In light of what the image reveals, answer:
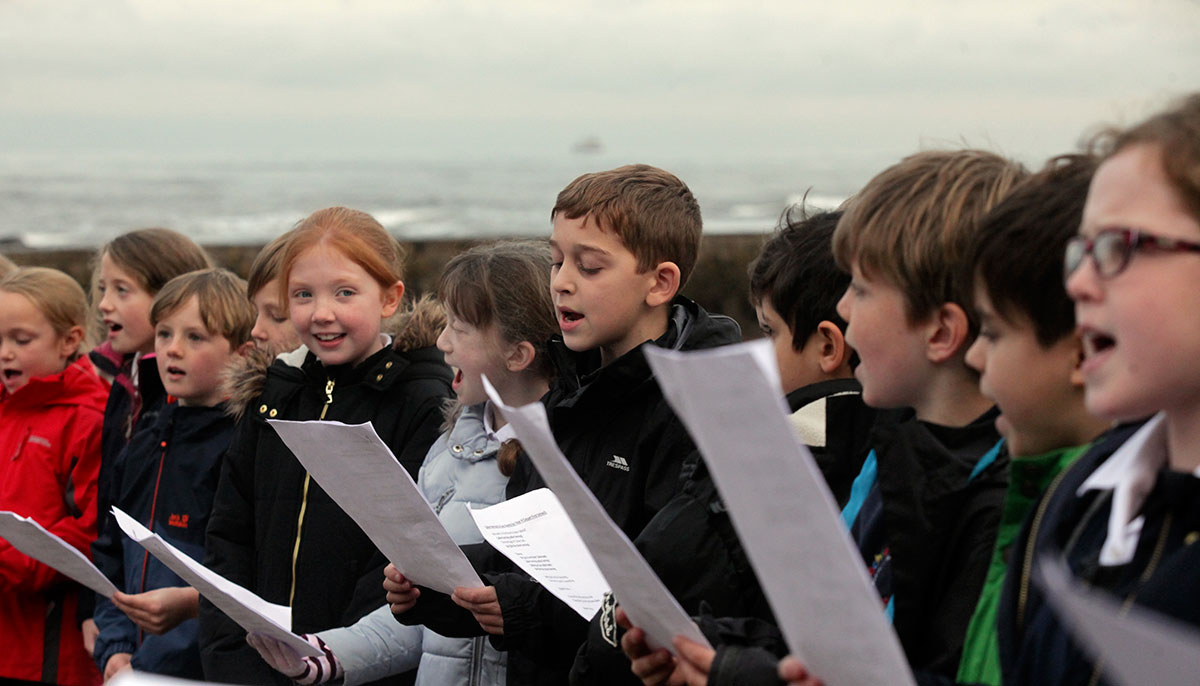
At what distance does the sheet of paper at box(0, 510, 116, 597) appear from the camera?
10.1 ft

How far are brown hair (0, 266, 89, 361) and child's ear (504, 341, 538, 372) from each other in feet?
7.30

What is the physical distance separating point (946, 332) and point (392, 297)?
2165 mm

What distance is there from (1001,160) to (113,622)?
10.3 ft

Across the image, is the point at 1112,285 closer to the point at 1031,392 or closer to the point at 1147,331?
the point at 1147,331

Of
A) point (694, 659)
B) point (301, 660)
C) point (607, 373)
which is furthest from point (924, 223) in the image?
point (301, 660)

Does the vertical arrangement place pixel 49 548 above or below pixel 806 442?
below

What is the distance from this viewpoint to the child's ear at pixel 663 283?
9.47ft

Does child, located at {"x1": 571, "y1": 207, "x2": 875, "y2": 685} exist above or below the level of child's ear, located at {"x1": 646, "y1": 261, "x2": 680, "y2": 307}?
below

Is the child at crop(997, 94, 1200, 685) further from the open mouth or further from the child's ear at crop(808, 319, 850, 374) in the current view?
the child's ear at crop(808, 319, 850, 374)

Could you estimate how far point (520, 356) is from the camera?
3.21 metres

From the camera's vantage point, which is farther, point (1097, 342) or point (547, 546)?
point (547, 546)

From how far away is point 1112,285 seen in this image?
1.34 meters

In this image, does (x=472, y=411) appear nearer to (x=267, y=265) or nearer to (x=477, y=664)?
(x=477, y=664)

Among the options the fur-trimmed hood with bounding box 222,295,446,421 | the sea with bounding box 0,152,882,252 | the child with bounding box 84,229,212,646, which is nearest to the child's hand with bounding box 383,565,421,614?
the fur-trimmed hood with bounding box 222,295,446,421
